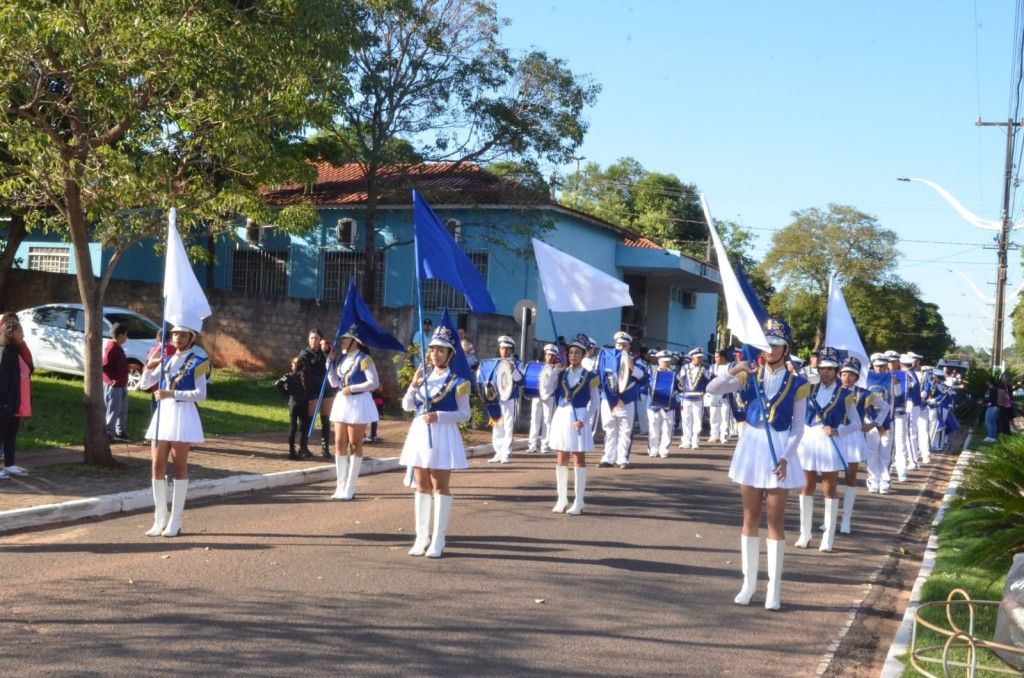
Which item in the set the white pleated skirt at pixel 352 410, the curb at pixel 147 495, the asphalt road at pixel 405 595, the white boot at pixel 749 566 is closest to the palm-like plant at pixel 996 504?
the asphalt road at pixel 405 595

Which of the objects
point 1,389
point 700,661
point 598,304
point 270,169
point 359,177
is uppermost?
point 359,177

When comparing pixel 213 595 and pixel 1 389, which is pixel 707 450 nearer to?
pixel 1 389

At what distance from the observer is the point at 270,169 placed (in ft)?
46.5

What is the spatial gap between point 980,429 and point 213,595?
29586 mm

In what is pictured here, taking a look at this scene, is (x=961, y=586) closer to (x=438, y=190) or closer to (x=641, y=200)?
(x=438, y=190)

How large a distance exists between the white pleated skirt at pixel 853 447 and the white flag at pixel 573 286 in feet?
9.86

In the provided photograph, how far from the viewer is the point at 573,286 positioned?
39.3 feet

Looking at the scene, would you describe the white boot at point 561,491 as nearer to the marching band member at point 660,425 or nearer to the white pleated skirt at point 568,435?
the white pleated skirt at point 568,435

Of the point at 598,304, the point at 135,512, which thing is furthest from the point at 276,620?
the point at 598,304

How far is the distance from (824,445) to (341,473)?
532 cm

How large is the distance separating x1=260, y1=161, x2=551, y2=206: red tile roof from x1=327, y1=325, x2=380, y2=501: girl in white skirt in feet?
46.2

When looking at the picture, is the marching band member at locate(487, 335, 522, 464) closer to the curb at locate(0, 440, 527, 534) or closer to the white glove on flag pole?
the curb at locate(0, 440, 527, 534)

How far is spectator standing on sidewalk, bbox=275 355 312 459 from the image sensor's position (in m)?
15.5

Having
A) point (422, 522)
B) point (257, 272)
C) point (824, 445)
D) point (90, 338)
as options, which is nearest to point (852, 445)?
point (824, 445)
